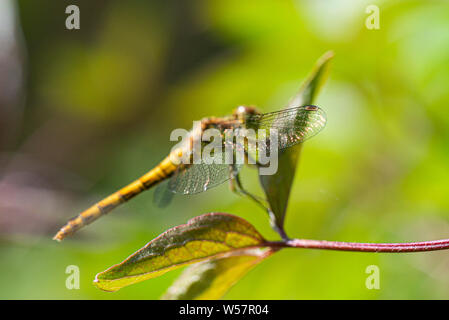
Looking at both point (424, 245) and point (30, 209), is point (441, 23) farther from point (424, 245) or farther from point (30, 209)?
point (30, 209)

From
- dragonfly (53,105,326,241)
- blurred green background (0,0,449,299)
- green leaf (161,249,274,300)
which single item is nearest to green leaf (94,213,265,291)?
green leaf (161,249,274,300)

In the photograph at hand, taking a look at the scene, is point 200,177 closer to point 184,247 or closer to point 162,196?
point 162,196

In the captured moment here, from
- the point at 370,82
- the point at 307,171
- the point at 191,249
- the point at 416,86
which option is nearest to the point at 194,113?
the point at 307,171

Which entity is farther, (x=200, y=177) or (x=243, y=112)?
(x=243, y=112)

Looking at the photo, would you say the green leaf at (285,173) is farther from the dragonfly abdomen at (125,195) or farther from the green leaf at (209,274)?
the dragonfly abdomen at (125,195)

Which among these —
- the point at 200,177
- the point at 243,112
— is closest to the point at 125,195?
the point at 200,177

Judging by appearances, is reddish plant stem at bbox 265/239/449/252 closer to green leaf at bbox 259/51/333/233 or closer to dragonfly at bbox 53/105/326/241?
green leaf at bbox 259/51/333/233

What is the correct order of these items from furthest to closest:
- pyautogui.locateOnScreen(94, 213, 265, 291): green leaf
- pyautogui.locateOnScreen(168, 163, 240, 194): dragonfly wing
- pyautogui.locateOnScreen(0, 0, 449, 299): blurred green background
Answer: pyautogui.locateOnScreen(0, 0, 449, 299): blurred green background
pyautogui.locateOnScreen(168, 163, 240, 194): dragonfly wing
pyautogui.locateOnScreen(94, 213, 265, 291): green leaf
